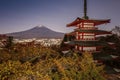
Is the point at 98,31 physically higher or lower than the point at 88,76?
higher

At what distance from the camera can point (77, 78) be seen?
1262 cm

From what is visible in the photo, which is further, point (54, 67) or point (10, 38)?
→ point (10, 38)

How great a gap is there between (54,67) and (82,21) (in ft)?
33.2

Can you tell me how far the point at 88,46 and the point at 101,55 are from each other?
198 cm

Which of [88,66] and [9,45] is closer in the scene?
[88,66]

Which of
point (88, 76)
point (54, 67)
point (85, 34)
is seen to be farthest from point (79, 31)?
point (88, 76)

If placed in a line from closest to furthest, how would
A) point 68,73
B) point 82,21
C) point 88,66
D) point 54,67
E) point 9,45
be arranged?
point 68,73 < point 88,66 < point 54,67 < point 82,21 < point 9,45

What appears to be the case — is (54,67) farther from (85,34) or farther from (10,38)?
(10,38)

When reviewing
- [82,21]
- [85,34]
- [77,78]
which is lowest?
[77,78]

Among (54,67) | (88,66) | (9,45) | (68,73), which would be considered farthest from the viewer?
(9,45)

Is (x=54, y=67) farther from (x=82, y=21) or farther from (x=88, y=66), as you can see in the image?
(x=82, y=21)

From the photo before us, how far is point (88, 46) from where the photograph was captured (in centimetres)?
2392

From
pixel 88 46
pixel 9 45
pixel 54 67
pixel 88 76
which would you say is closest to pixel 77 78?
pixel 88 76

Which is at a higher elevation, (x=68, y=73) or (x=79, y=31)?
(x=79, y=31)
